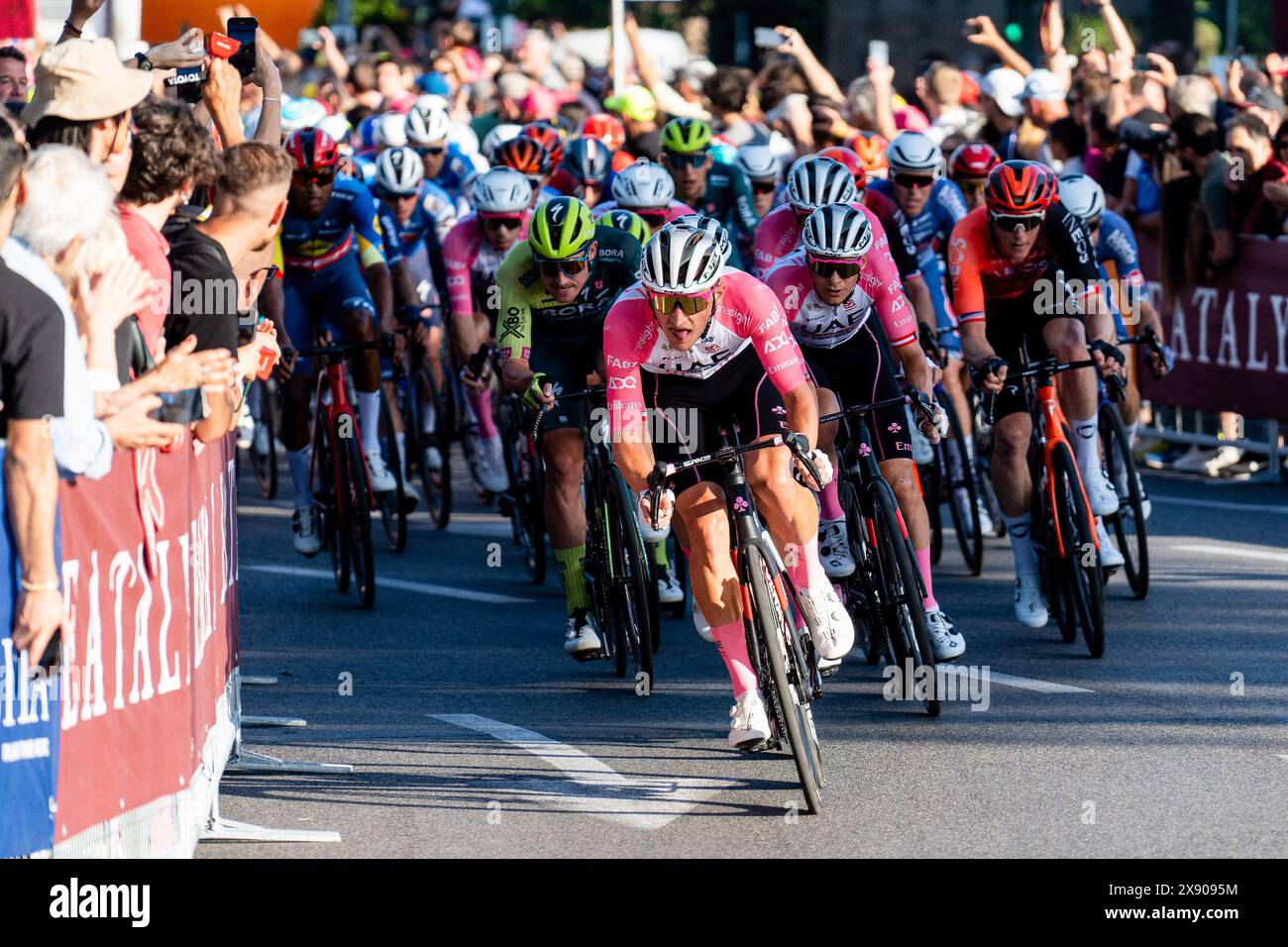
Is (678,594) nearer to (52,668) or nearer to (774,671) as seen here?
(774,671)

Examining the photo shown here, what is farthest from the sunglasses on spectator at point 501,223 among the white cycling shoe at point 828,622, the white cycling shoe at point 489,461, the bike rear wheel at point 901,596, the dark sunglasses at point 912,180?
the white cycling shoe at point 828,622

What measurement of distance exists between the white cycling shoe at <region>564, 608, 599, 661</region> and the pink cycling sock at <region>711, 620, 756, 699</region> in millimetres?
1875

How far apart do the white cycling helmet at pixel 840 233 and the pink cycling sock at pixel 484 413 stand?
4.49 m

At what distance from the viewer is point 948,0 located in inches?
1813

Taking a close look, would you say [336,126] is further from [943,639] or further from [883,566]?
[943,639]

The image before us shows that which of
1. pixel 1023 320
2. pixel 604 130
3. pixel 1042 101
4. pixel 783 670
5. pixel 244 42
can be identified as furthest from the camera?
pixel 604 130

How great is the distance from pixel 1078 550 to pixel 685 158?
489 cm

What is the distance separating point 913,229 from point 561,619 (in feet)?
9.85

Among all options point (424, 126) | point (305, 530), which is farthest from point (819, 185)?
point (424, 126)

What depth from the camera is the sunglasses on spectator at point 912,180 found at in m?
11.6

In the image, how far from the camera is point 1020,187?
370 inches

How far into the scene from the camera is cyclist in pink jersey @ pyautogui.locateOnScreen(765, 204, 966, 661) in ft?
27.9

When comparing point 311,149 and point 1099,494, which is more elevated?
point 311,149

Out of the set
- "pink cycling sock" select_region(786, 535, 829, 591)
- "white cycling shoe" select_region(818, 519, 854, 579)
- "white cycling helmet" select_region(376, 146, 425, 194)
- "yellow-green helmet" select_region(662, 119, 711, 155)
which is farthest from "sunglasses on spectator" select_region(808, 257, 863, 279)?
"white cycling helmet" select_region(376, 146, 425, 194)
